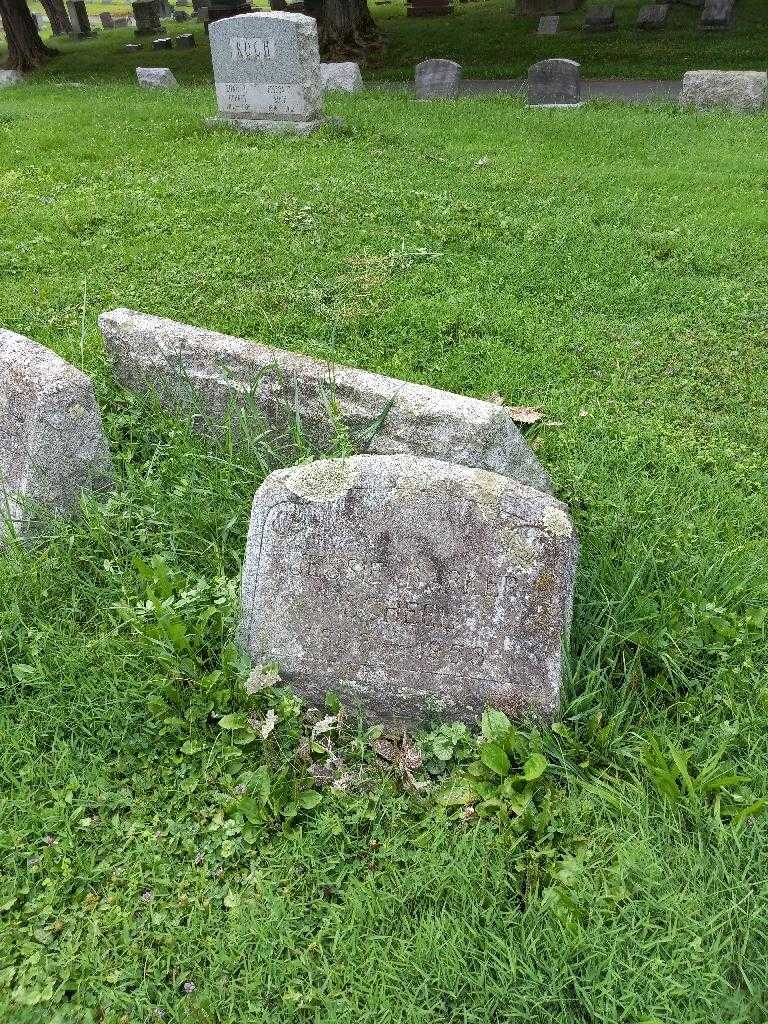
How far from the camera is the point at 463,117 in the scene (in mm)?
10000

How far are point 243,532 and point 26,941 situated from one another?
1.44 metres

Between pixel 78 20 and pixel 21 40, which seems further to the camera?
pixel 78 20

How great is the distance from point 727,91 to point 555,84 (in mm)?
2417

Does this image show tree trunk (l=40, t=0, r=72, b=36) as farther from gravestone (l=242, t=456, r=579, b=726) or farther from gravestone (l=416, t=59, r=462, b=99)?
gravestone (l=242, t=456, r=579, b=726)

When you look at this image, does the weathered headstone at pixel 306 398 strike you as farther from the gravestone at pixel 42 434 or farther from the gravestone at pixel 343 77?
the gravestone at pixel 343 77

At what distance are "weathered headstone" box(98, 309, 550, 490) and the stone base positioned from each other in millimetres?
6770

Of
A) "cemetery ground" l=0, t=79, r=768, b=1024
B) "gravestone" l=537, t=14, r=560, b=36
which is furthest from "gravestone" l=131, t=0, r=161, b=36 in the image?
"cemetery ground" l=0, t=79, r=768, b=1024

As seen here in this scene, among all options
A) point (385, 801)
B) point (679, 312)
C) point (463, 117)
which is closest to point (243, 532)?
point (385, 801)

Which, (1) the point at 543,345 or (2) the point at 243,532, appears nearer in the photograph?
(2) the point at 243,532

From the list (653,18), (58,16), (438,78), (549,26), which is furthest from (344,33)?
(58,16)

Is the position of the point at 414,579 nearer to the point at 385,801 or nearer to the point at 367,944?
the point at 385,801

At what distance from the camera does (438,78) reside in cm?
1199

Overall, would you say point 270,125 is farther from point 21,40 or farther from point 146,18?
point 146,18

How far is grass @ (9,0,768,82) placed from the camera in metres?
14.0
